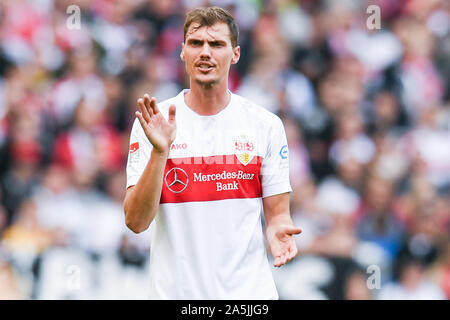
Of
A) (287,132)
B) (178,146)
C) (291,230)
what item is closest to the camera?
(291,230)

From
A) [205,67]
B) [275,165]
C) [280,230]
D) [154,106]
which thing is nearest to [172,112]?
[154,106]

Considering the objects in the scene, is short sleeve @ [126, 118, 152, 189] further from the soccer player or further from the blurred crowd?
the blurred crowd

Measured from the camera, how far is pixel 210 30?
4.82 metres

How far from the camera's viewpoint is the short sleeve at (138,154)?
4.75 meters

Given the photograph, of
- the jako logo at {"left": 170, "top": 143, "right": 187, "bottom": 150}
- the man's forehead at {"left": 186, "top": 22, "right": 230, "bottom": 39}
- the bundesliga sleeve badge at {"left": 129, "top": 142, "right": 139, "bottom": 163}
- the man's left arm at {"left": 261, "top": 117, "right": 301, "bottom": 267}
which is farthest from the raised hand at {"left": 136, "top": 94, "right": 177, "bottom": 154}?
the man's left arm at {"left": 261, "top": 117, "right": 301, "bottom": 267}

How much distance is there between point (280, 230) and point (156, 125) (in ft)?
2.87

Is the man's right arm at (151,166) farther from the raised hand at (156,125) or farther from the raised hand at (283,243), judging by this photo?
the raised hand at (283,243)

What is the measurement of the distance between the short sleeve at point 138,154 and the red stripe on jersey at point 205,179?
0.14 m

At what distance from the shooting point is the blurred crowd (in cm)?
798

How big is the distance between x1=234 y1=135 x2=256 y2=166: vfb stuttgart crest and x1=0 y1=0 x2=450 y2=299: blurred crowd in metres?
2.96

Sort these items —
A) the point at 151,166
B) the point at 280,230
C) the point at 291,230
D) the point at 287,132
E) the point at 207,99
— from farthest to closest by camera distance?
the point at 287,132 < the point at 207,99 < the point at 280,230 < the point at 291,230 < the point at 151,166

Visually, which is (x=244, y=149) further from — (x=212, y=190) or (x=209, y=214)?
(x=209, y=214)

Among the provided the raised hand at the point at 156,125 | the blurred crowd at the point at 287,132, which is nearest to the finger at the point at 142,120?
the raised hand at the point at 156,125
